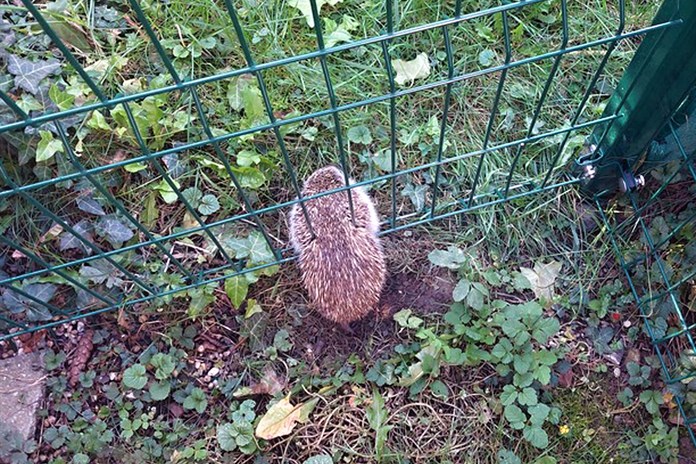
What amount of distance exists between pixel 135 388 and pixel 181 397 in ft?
0.65

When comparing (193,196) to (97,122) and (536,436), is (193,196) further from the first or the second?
(536,436)

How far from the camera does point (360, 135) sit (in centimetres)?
291

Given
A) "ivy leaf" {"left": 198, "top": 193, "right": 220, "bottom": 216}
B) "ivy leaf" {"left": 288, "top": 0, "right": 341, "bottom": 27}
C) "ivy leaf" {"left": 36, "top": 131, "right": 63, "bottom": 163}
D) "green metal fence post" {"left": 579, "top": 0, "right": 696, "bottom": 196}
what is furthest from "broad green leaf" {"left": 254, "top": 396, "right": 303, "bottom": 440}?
"ivy leaf" {"left": 288, "top": 0, "right": 341, "bottom": 27}

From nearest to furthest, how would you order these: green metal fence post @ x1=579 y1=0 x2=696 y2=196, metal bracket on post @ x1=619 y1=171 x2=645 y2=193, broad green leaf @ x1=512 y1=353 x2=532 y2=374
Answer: green metal fence post @ x1=579 y1=0 x2=696 y2=196
broad green leaf @ x1=512 y1=353 x2=532 y2=374
metal bracket on post @ x1=619 y1=171 x2=645 y2=193

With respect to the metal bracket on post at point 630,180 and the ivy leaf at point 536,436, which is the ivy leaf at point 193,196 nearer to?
the ivy leaf at point 536,436

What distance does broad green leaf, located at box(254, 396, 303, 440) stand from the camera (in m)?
2.58

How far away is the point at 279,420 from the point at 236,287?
59cm

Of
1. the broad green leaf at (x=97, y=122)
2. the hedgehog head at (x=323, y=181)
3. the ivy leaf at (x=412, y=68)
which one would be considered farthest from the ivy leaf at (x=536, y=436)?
the broad green leaf at (x=97, y=122)

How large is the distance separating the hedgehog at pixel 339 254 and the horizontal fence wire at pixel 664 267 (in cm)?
110

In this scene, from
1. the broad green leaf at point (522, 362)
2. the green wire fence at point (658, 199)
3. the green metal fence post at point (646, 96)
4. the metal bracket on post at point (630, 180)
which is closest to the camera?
the green metal fence post at point (646, 96)

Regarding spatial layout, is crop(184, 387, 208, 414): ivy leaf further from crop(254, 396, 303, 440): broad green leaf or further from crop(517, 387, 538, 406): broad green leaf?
crop(517, 387, 538, 406): broad green leaf

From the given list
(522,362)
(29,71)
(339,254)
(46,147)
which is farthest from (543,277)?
(29,71)

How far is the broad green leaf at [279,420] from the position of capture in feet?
8.46

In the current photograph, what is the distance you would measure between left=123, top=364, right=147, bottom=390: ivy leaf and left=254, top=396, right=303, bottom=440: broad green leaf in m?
0.53
